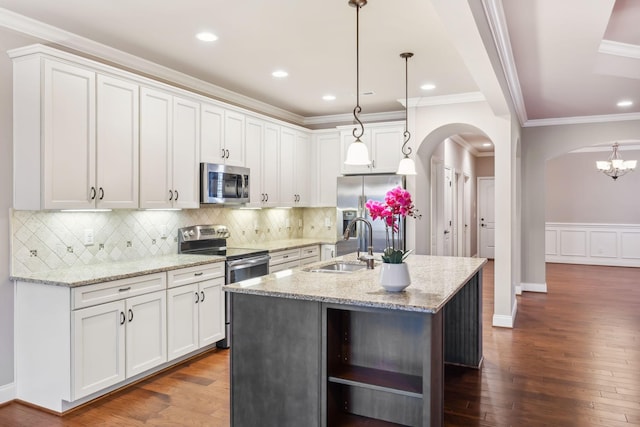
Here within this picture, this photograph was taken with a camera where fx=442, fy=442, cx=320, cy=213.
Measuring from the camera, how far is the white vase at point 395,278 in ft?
7.97

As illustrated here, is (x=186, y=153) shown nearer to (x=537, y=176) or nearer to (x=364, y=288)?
(x=364, y=288)

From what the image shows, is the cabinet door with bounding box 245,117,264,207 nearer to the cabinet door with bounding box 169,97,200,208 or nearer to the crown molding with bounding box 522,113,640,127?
the cabinet door with bounding box 169,97,200,208

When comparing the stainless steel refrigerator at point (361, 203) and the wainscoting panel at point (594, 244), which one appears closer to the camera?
the stainless steel refrigerator at point (361, 203)

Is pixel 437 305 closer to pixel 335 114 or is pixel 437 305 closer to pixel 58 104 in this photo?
pixel 58 104

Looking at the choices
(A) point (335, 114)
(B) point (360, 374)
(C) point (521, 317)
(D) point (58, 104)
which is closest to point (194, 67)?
(D) point (58, 104)

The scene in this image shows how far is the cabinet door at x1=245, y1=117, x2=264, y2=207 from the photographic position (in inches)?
201

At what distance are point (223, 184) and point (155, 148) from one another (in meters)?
0.86

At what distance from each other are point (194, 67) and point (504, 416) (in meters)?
3.94

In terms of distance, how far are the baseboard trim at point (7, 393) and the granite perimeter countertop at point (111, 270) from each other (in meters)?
0.76

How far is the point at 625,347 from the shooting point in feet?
14.5

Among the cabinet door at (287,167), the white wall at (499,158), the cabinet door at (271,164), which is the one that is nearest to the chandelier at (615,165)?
the white wall at (499,158)

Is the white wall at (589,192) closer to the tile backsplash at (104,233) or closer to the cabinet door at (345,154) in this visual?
the cabinet door at (345,154)

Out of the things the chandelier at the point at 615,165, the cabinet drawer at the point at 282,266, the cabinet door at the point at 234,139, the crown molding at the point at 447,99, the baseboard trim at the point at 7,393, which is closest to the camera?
the baseboard trim at the point at 7,393

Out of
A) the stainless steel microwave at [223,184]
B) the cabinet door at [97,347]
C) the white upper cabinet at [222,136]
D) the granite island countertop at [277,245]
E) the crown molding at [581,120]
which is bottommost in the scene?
the cabinet door at [97,347]
